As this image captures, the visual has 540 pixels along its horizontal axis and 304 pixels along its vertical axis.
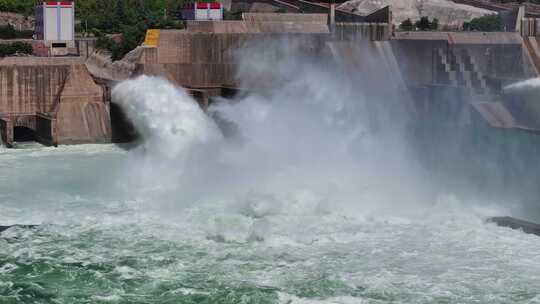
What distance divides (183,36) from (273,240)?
18550 millimetres

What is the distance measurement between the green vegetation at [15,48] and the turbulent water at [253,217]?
29.7 ft

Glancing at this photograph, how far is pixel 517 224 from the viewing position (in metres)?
18.2

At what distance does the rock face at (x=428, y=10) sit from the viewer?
54312 millimetres

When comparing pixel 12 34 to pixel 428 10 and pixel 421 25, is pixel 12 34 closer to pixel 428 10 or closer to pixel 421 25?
pixel 421 25

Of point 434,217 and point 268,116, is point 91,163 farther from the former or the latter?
point 434,217

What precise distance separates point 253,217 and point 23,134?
1574 centimetres

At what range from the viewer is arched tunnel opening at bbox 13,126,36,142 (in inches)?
1270

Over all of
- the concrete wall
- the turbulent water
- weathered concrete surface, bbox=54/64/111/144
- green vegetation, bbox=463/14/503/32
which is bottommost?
the turbulent water

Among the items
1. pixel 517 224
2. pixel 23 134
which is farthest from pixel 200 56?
pixel 517 224

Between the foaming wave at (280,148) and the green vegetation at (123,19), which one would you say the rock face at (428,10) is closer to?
the green vegetation at (123,19)

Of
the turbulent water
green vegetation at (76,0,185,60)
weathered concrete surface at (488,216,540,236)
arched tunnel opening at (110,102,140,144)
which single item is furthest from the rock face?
weathered concrete surface at (488,216,540,236)

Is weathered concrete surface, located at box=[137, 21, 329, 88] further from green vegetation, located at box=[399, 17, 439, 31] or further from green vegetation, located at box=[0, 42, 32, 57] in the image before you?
green vegetation, located at box=[399, 17, 439, 31]

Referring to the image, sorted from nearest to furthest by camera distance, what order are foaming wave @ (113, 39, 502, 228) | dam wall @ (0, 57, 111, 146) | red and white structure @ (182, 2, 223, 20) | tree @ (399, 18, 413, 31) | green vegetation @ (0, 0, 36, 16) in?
foaming wave @ (113, 39, 502, 228)
dam wall @ (0, 57, 111, 146)
red and white structure @ (182, 2, 223, 20)
tree @ (399, 18, 413, 31)
green vegetation @ (0, 0, 36, 16)

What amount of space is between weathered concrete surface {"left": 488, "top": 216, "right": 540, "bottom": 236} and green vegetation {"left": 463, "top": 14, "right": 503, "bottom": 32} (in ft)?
87.2
